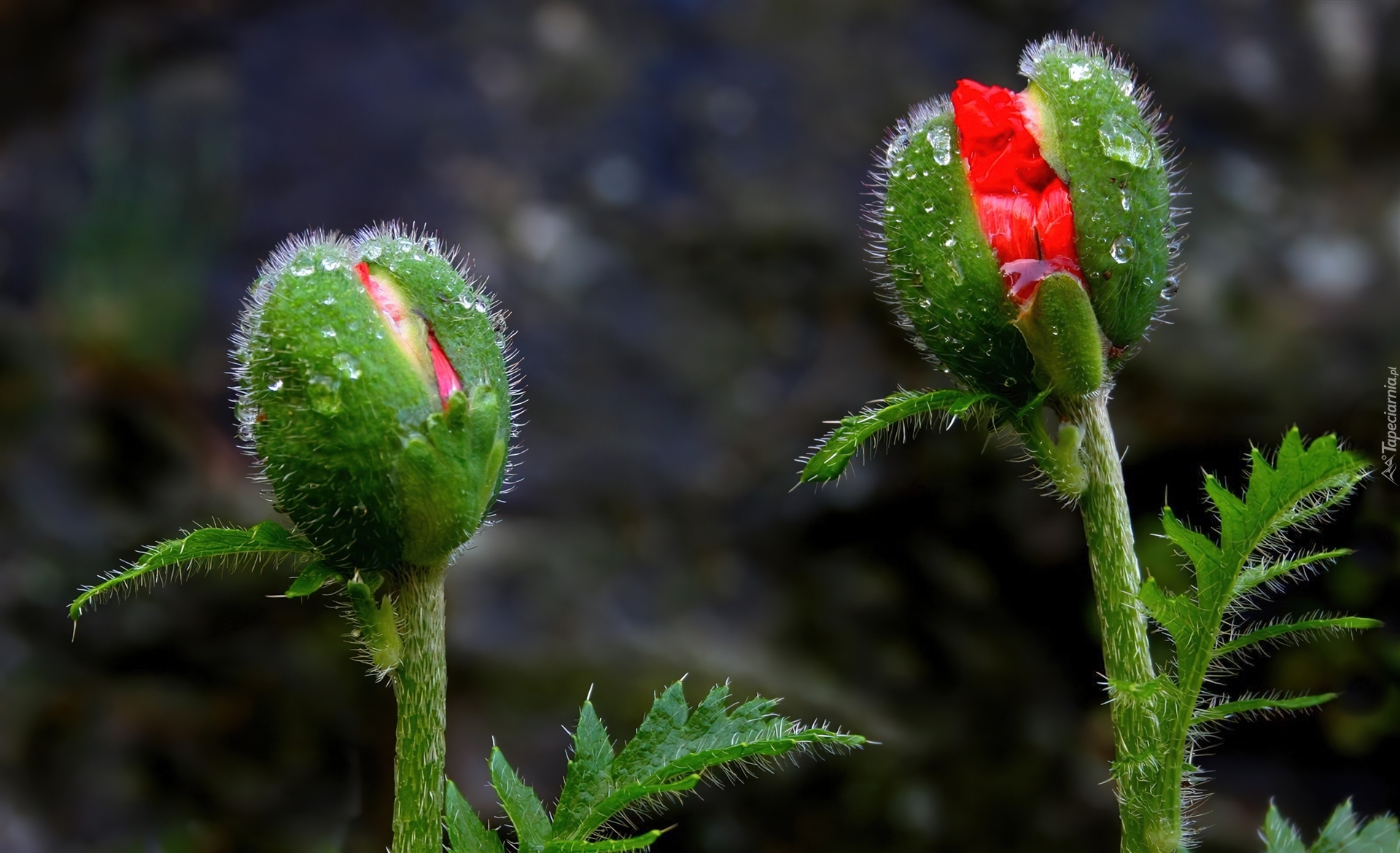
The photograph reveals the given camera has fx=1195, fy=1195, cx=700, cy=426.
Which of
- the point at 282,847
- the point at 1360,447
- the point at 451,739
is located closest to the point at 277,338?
the point at 451,739

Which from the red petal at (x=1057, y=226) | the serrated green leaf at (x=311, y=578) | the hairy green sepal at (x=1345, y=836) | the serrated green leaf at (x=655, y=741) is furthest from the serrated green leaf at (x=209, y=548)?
the hairy green sepal at (x=1345, y=836)

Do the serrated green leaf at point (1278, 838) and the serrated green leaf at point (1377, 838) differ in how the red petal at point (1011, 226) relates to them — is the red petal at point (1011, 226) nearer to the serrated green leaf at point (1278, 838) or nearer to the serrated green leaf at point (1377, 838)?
the serrated green leaf at point (1278, 838)

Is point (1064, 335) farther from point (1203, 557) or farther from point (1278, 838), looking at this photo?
point (1278, 838)

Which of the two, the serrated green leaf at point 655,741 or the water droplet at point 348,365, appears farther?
the serrated green leaf at point 655,741

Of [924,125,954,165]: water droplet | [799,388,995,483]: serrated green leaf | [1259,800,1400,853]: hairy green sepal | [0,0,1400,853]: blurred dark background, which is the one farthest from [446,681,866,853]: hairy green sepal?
[0,0,1400,853]: blurred dark background

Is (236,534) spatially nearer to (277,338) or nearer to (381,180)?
(277,338)

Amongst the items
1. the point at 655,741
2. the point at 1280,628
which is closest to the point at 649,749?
the point at 655,741

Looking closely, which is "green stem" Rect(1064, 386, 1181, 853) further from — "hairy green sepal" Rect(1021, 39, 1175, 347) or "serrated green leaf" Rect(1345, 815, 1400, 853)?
"serrated green leaf" Rect(1345, 815, 1400, 853)
